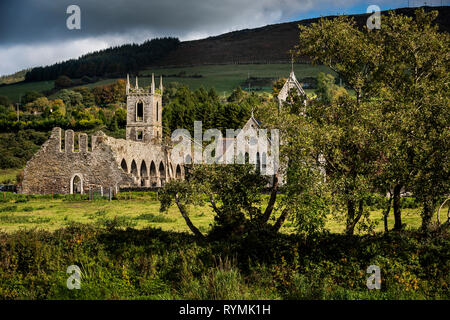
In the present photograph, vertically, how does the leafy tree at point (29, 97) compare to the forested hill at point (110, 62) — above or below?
below

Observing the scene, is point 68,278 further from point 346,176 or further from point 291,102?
point 291,102

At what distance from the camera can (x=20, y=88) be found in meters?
147

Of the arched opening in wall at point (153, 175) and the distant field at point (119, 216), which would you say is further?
the arched opening in wall at point (153, 175)

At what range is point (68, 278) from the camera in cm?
1228

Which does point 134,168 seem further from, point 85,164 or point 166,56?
point 166,56

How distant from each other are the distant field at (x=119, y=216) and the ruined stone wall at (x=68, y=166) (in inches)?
398

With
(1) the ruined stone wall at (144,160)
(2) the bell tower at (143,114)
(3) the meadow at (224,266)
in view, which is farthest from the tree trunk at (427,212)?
(2) the bell tower at (143,114)

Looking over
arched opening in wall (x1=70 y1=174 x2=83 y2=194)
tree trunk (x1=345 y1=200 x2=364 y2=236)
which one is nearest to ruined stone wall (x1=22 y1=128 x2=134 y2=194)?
arched opening in wall (x1=70 y1=174 x2=83 y2=194)

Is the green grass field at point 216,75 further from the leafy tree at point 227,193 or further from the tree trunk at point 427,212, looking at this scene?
the tree trunk at point 427,212

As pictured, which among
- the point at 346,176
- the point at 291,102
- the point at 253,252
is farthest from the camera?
the point at 291,102

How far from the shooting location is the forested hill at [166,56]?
545 feet

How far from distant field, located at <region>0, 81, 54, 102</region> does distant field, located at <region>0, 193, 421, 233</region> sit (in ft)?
363

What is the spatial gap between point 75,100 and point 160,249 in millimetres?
119201

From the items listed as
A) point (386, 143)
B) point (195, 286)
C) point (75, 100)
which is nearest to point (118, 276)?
point (195, 286)
